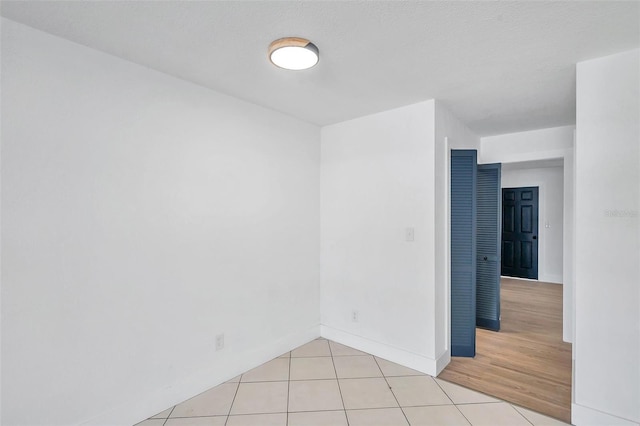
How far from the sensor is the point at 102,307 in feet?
6.36

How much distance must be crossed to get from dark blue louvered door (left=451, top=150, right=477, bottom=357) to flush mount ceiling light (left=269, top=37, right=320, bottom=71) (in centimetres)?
181

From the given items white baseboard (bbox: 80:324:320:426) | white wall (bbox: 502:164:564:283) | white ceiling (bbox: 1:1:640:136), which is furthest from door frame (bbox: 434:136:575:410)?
white wall (bbox: 502:164:564:283)

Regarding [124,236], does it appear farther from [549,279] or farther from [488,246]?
[549,279]

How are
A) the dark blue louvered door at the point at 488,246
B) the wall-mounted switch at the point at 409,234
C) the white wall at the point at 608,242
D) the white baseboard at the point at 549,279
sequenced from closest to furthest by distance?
the white wall at the point at 608,242 < the wall-mounted switch at the point at 409,234 < the dark blue louvered door at the point at 488,246 < the white baseboard at the point at 549,279

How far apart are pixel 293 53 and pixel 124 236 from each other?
5.22 feet

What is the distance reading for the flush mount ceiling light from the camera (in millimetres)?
1762

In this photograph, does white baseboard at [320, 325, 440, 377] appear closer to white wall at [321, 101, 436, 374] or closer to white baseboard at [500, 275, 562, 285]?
white wall at [321, 101, 436, 374]

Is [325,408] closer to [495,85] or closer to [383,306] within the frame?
[383,306]

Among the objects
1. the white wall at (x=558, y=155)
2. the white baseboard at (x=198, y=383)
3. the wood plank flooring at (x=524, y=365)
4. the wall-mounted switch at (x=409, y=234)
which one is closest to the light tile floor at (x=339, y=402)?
the white baseboard at (x=198, y=383)

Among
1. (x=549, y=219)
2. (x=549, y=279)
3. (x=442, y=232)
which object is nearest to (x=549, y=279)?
(x=549, y=279)

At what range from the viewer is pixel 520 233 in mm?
6516

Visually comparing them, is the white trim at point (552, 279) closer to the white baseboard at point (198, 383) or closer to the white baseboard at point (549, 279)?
the white baseboard at point (549, 279)

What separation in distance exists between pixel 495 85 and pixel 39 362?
353 centimetres

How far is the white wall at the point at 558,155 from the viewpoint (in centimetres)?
339
